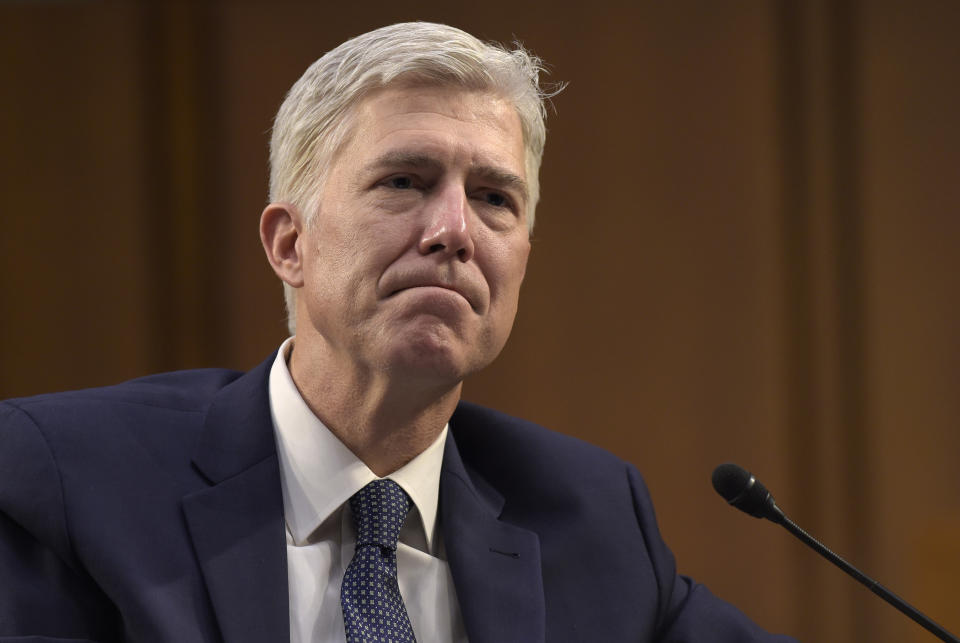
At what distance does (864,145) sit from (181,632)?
7.86ft

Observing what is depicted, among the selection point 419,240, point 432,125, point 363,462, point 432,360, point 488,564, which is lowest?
point 488,564

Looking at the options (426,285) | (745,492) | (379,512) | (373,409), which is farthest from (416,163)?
(745,492)

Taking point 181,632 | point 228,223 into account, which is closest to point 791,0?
point 228,223

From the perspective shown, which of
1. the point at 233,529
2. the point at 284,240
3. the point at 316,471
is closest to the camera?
the point at 233,529

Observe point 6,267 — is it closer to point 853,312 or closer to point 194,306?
point 194,306

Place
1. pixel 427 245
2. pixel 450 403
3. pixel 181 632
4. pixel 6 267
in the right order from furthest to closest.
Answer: pixel 6 267 < pixel 450 403 < pixel 427 245 < pixel 181 632

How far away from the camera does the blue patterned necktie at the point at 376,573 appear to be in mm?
1176

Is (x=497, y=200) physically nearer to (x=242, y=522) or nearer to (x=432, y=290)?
(x=432, y=290)

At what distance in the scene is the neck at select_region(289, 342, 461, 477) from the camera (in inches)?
51.3

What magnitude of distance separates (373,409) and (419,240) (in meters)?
0.24

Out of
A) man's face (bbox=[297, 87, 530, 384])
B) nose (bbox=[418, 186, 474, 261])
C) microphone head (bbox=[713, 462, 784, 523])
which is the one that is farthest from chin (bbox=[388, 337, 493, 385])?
microphone head (bbox=[713, 462, 784, 523])

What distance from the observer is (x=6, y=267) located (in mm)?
2785

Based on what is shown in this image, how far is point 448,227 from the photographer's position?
4.05 feet

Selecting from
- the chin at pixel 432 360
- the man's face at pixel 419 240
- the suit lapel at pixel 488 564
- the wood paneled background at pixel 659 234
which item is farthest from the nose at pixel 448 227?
the wood paneled background at pixel 659 234
